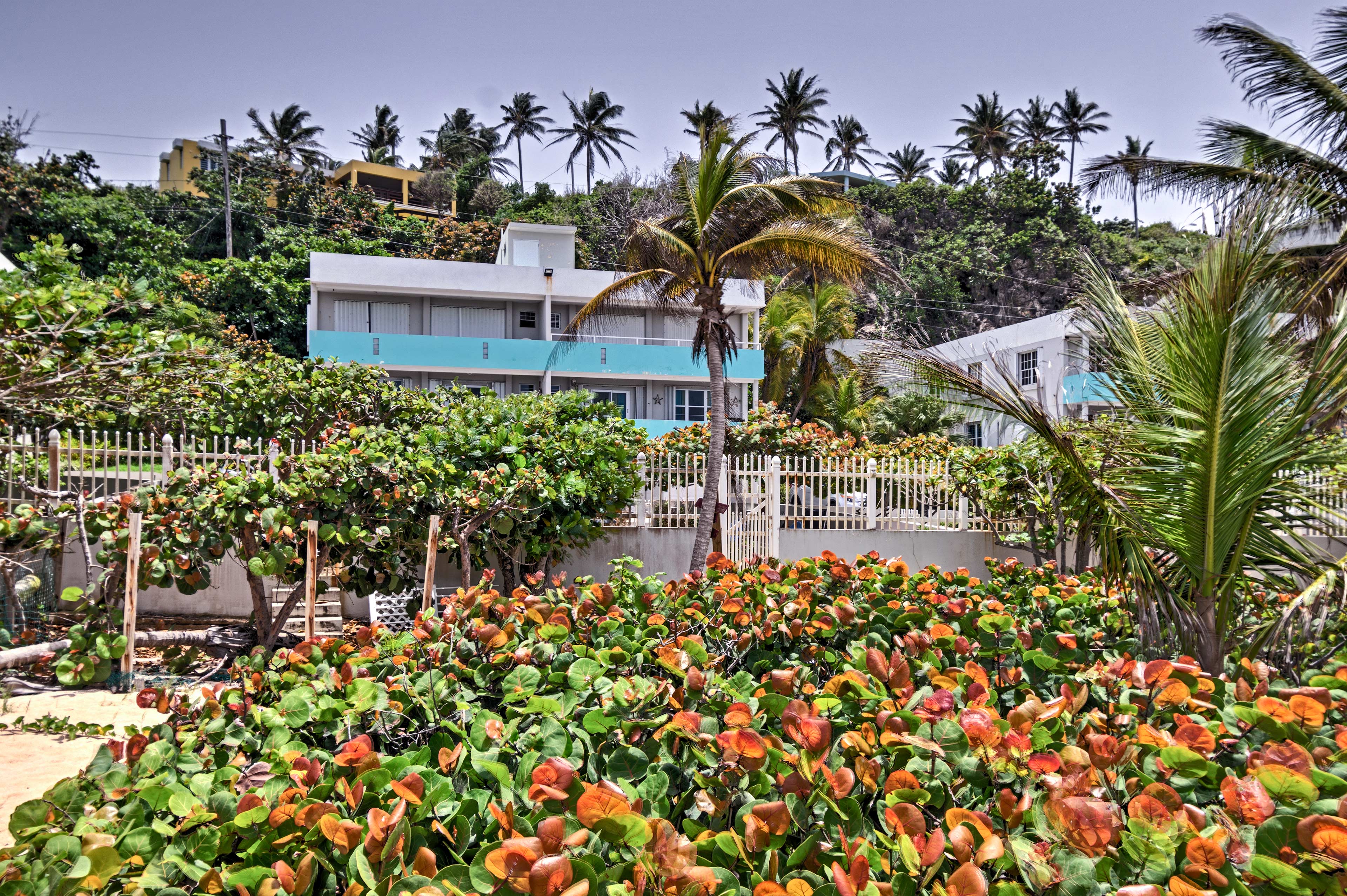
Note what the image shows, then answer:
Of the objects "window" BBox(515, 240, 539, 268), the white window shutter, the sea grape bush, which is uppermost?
"window" BBox(515, 240, 539, 268)

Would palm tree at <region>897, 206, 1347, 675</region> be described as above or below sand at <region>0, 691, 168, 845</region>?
above

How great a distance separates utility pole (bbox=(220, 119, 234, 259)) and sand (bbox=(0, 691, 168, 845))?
2744cm

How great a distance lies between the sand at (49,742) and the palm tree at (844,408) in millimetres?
20974

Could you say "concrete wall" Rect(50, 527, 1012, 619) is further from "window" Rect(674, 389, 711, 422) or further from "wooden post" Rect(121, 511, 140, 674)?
"window" Rect(674, 389, 711, 422)

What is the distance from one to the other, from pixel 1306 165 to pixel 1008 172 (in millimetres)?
36614

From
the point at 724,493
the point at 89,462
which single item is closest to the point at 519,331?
the point at 724,493

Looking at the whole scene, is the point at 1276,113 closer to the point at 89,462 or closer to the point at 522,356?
the point at 89,462

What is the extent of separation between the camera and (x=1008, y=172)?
4347 centimetres

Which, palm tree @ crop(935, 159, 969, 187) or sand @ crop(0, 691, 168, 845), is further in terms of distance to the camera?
palm tree @ crop(935, 159, 969, 187)

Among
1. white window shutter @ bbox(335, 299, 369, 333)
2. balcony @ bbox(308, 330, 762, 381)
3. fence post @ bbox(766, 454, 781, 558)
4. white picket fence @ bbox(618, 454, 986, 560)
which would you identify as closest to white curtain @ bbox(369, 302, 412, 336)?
white window shutter @ bbox(335, 299, 369, 333)

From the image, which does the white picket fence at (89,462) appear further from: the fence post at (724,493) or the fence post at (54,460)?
the fence post at (724,493)

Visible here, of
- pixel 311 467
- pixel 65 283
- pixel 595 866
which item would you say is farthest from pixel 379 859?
pixel 65 283

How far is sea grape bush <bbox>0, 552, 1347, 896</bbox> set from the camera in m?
1.37

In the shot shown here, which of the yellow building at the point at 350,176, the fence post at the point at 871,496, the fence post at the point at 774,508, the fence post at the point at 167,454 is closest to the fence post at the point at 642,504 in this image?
the fence post at the point at 774,508
